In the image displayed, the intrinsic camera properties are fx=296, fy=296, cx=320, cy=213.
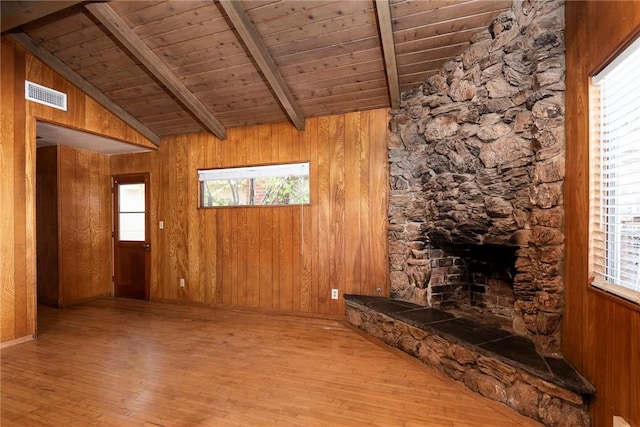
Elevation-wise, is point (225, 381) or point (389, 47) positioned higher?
point (389, 47)

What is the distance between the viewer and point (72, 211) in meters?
4.57

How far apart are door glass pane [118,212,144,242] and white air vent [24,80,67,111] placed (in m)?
1.96

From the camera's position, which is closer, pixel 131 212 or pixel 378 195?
pixel 378 195

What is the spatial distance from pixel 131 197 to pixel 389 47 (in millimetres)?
4630

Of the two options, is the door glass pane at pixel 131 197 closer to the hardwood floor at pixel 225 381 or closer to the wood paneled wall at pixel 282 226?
the wood paneled wall at pixel 282 226

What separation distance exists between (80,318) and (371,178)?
417 centimetres

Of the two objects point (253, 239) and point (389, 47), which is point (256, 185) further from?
point (389, 47)

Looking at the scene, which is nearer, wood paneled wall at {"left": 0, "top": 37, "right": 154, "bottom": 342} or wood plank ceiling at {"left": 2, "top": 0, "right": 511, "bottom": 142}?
wood plank ceiling at {"left": 2, "top": 0, "right": 511, "bottom": 142}

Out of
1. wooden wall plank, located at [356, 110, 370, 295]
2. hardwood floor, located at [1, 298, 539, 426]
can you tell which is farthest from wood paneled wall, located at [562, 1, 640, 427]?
wooden wall plank, located at [356, 110, 370, 295]

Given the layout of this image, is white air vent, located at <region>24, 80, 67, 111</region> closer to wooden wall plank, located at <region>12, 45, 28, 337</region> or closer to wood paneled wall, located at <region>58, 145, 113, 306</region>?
wooden wall plank, located at <region>12, 45, 28, 337</region>

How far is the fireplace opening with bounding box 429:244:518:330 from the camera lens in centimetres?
296

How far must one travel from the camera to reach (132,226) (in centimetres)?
497

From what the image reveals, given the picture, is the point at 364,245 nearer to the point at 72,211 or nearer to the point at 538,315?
the point at 538,315

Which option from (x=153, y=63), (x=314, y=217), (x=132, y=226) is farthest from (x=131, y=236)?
(x=314, y=217)
